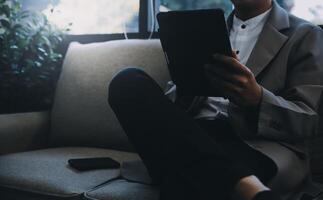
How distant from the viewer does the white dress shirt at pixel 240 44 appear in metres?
1.43

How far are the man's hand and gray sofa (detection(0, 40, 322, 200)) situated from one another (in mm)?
375

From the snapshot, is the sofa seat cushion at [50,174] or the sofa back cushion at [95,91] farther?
the sofa back cushion at [95,91]

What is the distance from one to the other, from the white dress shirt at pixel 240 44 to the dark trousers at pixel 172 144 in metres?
0.16

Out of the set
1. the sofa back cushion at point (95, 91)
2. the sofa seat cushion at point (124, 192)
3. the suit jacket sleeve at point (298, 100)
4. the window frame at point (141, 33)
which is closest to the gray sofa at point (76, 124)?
the sofa back cushion at point (95, 91)

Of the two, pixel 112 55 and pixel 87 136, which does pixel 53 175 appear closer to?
pixel 87 136

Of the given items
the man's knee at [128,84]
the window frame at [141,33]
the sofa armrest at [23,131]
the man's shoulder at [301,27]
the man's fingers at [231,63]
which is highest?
the man's shoulder at [301,27]

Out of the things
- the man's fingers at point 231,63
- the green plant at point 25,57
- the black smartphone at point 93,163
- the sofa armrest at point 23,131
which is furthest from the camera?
the green plant at point 25,57

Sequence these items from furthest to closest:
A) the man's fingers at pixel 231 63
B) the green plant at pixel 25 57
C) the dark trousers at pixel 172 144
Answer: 1. the green plant at pixel 25 57
2. the man's fingers at pixel 231 63
3. the dark trousers at pixel 172 144

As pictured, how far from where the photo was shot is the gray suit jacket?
1168 millimetres

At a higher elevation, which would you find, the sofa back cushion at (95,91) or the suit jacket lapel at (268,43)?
the suit jacket lapel at (268,43)

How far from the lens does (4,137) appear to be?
66.6 inches

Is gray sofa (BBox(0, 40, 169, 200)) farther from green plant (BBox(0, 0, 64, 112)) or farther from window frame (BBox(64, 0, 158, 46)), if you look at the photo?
window frame (BBox(64, 0, 158, 46))

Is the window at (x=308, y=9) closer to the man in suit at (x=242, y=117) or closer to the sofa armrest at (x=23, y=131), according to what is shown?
the man in suit at (x=242, y=117)

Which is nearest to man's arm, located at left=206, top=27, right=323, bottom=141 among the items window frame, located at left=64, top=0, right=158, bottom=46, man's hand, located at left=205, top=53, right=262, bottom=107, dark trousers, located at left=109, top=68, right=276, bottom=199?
man's hand, located at left=205, top=53, right=262, bottom=107
